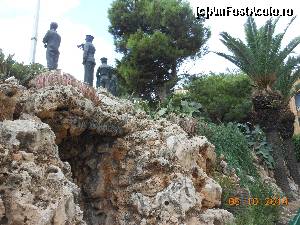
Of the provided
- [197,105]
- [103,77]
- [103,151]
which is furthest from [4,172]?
[197,105]

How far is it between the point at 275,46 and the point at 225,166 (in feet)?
17.3

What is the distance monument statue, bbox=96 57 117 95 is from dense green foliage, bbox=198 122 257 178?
12.4ft

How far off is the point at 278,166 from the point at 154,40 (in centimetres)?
797

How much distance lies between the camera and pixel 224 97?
19.0 m

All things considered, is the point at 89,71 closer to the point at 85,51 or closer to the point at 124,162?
the point at 85,51

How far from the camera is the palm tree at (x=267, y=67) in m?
14.7

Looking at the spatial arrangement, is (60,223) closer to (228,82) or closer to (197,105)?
(197,105)

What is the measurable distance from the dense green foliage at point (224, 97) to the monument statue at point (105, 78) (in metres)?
4.58

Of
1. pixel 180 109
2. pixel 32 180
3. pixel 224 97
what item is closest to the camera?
pixel 32 180

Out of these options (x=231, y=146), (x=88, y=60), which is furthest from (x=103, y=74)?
(x=231, y=146)

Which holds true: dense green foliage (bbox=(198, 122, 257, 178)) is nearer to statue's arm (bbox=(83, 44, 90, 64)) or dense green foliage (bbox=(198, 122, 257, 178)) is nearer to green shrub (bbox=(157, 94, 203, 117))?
green shrub (bbox=(157, 94, 203, 117))

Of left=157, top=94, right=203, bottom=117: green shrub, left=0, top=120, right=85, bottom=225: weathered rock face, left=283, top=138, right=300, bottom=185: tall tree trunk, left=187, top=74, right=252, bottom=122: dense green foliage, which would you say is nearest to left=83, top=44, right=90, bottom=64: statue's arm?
left=157, top=94, right=203, bottom=117: green shrub

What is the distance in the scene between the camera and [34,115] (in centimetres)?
795
